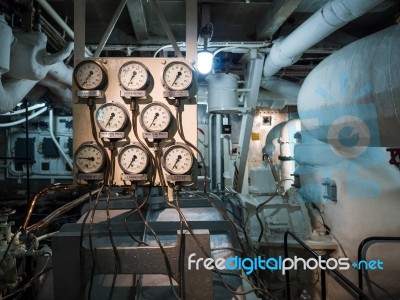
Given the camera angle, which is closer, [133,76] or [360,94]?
[133,76]

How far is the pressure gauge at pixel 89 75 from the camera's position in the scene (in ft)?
5.32

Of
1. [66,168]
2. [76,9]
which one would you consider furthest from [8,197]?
[76,9]

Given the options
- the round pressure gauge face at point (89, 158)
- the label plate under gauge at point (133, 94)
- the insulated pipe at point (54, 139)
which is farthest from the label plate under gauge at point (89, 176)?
the insulated pipe at point (54, 139)

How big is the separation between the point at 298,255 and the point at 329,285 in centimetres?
45

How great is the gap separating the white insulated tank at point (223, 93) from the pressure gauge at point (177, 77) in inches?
77.9

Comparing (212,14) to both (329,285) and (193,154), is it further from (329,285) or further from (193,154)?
(329,285)

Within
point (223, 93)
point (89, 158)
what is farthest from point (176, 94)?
point (223, 93)

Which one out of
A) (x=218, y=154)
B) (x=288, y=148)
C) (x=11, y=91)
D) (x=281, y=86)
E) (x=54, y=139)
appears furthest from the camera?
(x=54, y=139)

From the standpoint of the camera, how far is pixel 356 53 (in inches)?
73.7

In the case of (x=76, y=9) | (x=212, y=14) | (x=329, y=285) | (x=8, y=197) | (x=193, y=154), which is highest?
(x=212, y=14)

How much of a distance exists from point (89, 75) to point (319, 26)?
1.90 meters

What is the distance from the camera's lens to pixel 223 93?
3.57 meters

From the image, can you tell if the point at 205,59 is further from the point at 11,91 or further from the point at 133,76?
the point at 11,91

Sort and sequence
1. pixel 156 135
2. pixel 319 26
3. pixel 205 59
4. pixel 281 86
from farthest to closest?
pixel 281 86 → pixel 205 59 → pixel 319 26 → pixel 156 135
